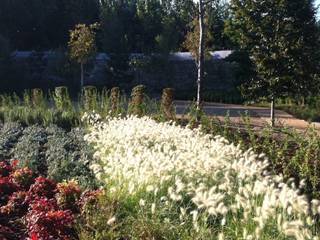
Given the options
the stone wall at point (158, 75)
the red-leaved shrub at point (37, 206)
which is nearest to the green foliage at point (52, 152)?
the red-leaved shrub at point (37, 206)

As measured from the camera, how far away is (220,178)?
5609 mm

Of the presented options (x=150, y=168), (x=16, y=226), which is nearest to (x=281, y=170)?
(x=150, y=168)

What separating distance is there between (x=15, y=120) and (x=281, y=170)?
25.5ft

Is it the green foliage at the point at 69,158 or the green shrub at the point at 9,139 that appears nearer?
the green foliage at the point at 69,158

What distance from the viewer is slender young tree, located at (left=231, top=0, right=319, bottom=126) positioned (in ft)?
43.8

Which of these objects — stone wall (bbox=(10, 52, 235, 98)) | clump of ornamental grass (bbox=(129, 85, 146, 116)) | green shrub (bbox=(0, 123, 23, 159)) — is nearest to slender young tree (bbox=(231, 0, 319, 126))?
clump of ornamental grass (bbox=(129, 85, 146, 116))

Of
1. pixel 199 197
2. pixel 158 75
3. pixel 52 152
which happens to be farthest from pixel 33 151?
pixel 158 75

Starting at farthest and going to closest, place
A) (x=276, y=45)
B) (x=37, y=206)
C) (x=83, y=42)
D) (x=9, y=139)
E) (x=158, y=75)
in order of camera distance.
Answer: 1. (x=158, y=75)
2. (x=83, y=42)
3. (x=276, y=45)
4. (x=9, y=139)
5. (x=37, y=206)

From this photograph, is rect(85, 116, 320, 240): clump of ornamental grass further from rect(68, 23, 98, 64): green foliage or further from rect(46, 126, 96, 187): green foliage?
rect(68, 23, 98, 64): green foliage

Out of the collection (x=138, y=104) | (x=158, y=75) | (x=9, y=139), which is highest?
(x=158, y=75)

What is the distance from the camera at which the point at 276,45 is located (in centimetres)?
1331

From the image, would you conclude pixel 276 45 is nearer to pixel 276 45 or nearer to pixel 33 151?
pixel 276 45

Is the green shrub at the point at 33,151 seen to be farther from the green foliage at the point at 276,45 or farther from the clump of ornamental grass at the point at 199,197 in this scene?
the green foliage at the point at 276,45

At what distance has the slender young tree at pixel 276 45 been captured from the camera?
13.3 metres
